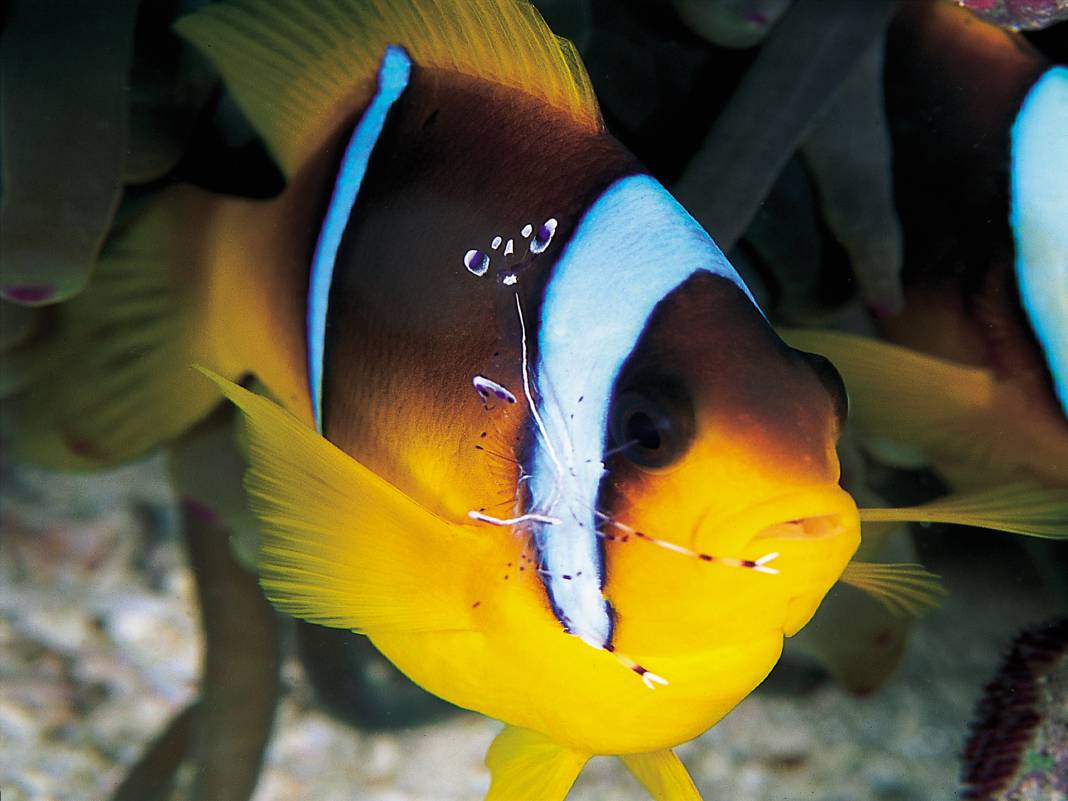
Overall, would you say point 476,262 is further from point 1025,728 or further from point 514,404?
point 1025,728

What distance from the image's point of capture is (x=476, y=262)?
0.72 m

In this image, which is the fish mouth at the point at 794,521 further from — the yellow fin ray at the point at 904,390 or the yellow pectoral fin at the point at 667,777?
the yellow fin ray at the point at 904,390

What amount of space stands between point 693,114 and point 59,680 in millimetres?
1224

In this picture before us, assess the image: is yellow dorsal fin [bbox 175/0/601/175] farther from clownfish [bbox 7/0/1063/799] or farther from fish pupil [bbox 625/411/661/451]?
fish pupil [bbox 625/411/661/451]

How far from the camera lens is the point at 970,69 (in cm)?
131

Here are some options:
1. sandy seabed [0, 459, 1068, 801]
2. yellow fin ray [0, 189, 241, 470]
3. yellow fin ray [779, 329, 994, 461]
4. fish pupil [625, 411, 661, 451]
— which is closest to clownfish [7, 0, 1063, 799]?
fish pupil [625, 411, 661, 451]

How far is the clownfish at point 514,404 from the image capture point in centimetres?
57

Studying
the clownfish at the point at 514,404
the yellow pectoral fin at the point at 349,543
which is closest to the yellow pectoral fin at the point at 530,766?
the clownfish at the point at 514,404

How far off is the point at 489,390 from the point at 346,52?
39 cm

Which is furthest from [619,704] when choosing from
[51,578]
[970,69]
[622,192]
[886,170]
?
[51,578]

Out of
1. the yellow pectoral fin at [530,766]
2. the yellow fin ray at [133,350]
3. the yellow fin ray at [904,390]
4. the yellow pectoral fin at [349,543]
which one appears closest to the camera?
the yellow pectoral fin at [349,543]

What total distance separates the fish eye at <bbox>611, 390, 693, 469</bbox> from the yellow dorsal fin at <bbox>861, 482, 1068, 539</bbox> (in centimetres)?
20

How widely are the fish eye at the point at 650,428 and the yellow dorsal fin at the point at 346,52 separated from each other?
0.87ft

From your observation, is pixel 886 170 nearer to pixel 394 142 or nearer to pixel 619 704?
pixel 394 142
